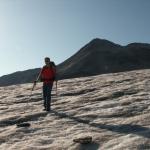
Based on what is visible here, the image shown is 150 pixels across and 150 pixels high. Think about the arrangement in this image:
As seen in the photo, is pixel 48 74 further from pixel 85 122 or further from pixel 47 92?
pixel 85 122

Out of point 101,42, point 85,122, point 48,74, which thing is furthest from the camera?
point 101,42

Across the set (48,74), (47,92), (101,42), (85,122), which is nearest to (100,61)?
(101,42)

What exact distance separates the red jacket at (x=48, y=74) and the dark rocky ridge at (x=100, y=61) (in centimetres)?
6395

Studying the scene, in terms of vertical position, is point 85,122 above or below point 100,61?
below

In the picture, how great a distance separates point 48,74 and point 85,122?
4.26m

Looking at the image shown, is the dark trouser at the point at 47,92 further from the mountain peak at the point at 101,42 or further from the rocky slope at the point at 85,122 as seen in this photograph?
the mountain peak at the point at 101,42

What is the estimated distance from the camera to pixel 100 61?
102m

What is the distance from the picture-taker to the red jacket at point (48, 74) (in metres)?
22.3

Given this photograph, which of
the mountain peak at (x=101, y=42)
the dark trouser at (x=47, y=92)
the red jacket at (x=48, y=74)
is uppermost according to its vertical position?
the mountain peak at (x=101, y=42)

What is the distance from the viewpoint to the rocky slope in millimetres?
15547

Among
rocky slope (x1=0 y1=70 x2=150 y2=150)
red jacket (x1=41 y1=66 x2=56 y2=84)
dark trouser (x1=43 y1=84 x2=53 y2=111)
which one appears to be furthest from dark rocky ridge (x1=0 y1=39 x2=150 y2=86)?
red jacket (x1=41 y1=66 x2=56 y2=84)

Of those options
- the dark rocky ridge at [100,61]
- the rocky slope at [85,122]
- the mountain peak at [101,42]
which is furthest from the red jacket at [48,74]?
the mountain peak at [101,42]

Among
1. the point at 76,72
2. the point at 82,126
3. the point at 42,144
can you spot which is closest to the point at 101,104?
the point at 82,126

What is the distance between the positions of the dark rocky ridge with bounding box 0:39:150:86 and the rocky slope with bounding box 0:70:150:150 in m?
61.6
